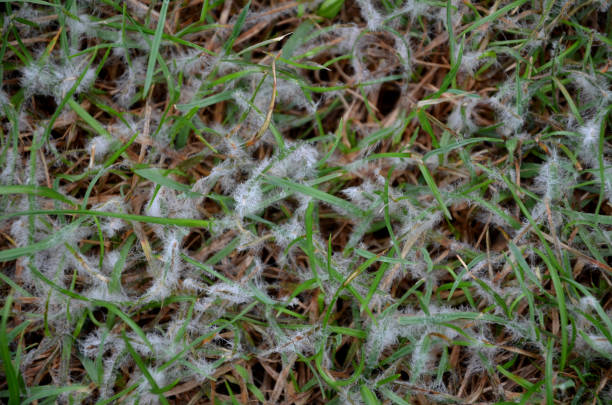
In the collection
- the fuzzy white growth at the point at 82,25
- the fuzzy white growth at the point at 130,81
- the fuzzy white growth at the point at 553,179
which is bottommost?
the fuzzy white growth at the point at 553,179

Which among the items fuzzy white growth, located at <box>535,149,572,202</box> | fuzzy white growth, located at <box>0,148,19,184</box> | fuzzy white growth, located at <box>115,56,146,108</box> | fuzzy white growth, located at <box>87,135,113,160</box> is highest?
fuzzy white growth, located at <box>115,56,146,108</box>

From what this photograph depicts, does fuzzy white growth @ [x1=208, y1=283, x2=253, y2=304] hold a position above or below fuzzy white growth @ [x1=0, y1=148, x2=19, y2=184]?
below

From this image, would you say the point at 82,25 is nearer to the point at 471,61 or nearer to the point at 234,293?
the point at 234,293

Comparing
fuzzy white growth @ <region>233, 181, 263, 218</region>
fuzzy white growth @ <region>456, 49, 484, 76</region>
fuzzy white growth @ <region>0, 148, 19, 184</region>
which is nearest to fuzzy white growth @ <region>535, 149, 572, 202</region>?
fuzzy white growth @ <region>456, 49, 484, 76</region>

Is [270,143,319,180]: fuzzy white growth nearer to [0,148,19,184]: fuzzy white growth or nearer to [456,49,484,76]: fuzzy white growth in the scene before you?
[456,49,484,76]: fuzzy white growth

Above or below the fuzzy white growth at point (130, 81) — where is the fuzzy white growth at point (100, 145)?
below

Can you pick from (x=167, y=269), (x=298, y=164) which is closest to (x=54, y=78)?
(x=167, y=269)

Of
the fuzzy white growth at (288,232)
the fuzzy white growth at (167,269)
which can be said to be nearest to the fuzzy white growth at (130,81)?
the fuzzy white growth at (167,269)

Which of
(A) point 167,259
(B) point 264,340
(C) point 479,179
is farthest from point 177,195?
(C) point 479,179

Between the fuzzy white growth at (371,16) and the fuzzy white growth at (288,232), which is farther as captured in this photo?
the fuzzy white growth at (371,16)

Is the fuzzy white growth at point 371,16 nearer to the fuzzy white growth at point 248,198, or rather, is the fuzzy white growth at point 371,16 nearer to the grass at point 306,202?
the grass at point 306,202
